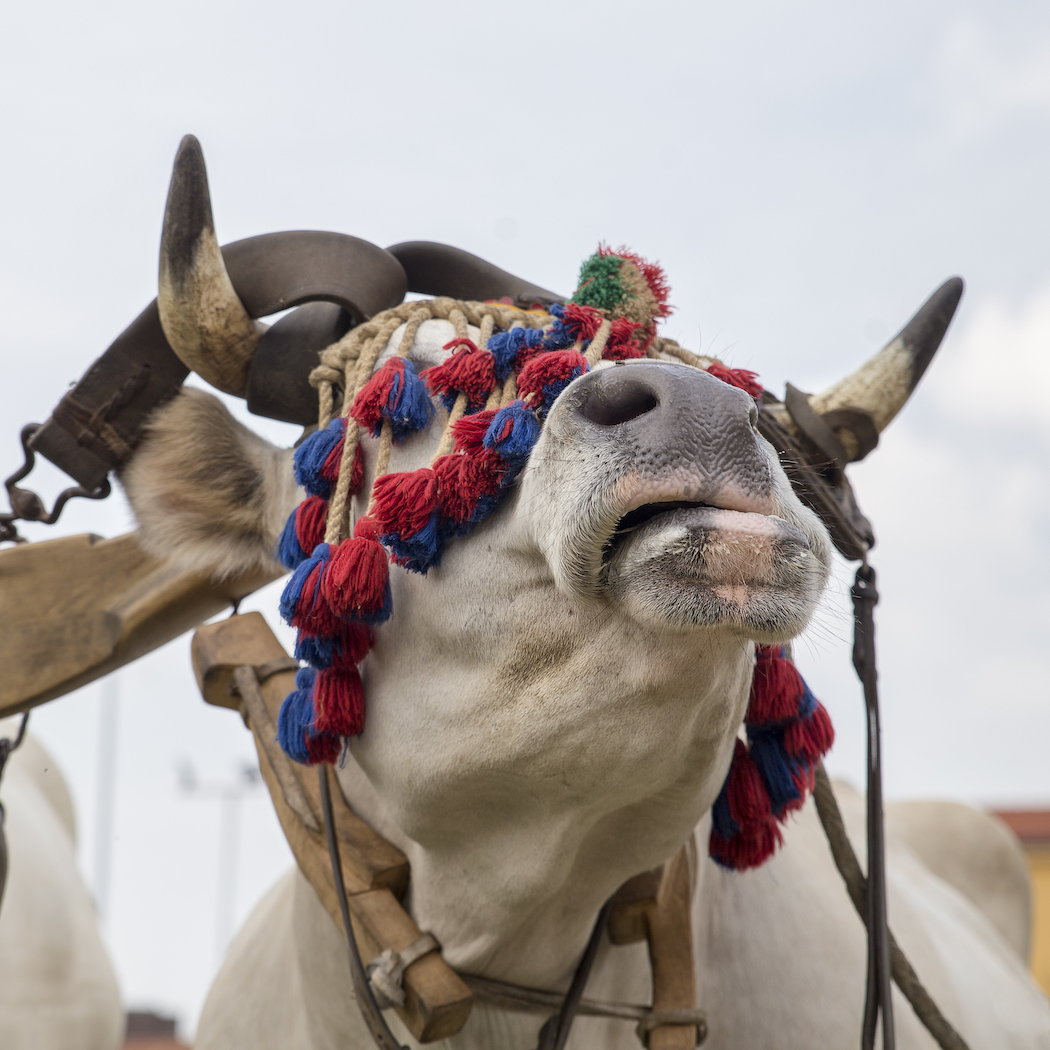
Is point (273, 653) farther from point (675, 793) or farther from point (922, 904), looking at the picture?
point (922, 904)

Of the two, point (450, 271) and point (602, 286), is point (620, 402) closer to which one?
point (602, 286)

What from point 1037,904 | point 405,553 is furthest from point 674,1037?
point 1037,904

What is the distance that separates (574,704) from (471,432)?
0.44 meters

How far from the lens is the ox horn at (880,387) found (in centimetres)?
263

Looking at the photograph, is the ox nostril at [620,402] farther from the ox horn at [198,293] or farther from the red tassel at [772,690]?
the ox horn at [198,293]

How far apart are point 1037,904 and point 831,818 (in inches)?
376

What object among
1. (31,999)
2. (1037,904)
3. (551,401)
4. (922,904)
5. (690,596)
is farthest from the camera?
(1037,904)

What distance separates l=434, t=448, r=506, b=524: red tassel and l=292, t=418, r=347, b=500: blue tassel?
1.24 feet

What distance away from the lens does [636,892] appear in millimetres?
2352

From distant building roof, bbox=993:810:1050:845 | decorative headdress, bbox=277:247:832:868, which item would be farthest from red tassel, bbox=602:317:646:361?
distant building roof, bbox=993:810:1050:845

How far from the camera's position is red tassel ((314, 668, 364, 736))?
2139 mm

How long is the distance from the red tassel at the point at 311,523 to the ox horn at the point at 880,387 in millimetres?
989

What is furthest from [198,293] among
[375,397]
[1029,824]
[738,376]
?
[1029,824]

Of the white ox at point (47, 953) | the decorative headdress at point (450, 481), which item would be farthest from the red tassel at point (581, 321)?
the white ox at point (47, 953)
